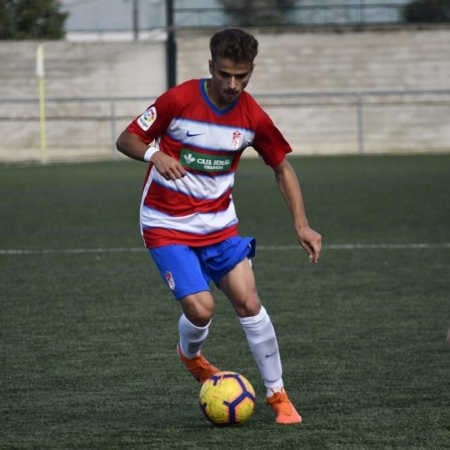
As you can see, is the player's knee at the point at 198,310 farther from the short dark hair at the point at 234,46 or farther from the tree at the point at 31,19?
the tree at the point at 31,19

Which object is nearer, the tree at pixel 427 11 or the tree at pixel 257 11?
the tree at pixel 427 11

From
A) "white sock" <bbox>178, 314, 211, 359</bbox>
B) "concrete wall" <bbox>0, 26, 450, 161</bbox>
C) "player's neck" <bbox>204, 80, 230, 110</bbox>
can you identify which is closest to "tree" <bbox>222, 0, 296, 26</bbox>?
"concrete wall" <bbox>0, 26, 450, 161</bbox>

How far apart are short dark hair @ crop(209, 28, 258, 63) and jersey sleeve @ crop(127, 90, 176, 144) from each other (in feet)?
0.98

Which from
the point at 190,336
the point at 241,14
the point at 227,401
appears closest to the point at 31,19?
the point at 241,14

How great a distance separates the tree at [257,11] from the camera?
101 feet

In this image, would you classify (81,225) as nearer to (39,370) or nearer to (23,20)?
(39,370)

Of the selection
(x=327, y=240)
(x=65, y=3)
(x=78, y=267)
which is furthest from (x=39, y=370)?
(x=65, y=3)

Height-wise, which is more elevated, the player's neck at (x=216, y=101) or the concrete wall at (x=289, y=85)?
the player's neck at (x=216, y=101)

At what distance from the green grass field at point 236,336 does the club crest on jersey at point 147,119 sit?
126 centimetres

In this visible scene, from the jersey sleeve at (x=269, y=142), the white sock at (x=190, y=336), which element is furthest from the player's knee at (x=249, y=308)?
the jersey sleeve at (x=269, y=142)

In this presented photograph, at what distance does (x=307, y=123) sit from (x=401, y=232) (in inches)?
686

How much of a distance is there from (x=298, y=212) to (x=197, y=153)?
52 cm

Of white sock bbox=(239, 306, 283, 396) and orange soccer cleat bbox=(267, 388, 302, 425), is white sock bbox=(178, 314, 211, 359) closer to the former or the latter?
white sock bbox=(239, 306, 283, 396)

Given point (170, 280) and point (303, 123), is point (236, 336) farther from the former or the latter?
point (303, 123)
